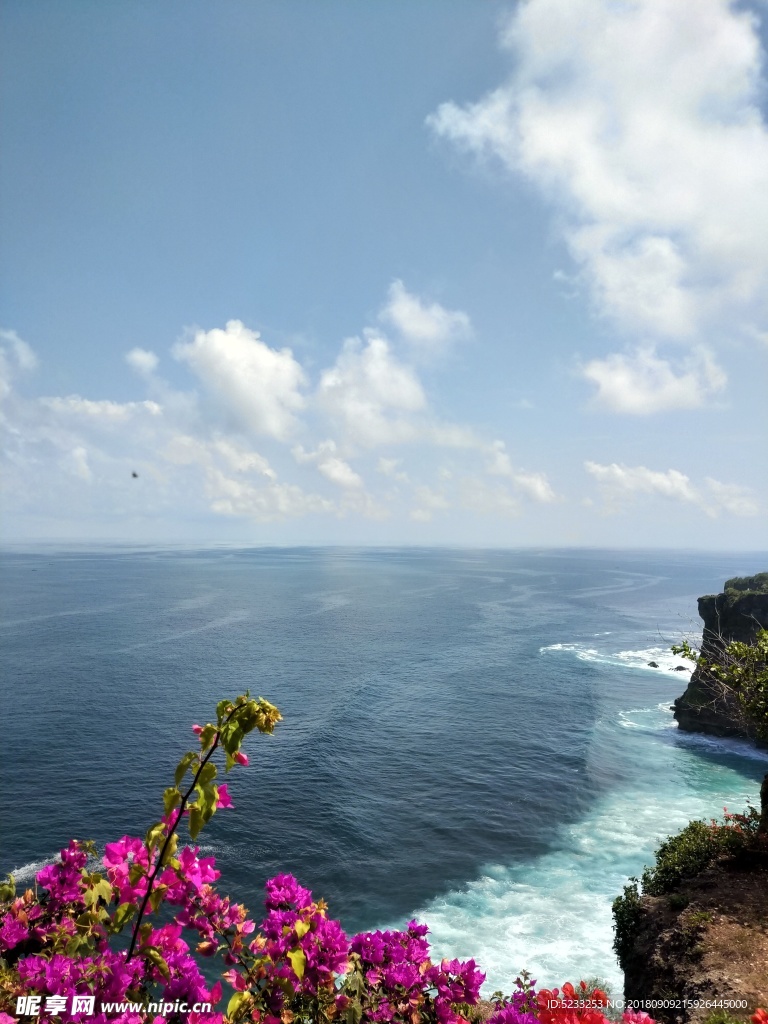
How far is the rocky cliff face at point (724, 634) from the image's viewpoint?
58.0 m

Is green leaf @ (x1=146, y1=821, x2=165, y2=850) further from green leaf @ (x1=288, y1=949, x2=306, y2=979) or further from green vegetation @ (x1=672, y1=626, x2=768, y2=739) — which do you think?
green vegetation @ (x1=672, y1=626, x2=768, y2=739)

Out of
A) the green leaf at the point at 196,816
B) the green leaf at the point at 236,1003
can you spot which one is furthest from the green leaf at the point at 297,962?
the green leaf at the point at 196,816

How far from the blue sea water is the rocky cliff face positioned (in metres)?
2.65

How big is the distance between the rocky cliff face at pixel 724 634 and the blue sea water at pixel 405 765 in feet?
8.70

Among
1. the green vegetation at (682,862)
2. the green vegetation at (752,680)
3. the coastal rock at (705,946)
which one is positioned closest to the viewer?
the coastal rock at (705,946)

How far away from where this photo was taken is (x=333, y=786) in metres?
45.2

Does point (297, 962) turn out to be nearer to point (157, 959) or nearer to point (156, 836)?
point (157, 959)

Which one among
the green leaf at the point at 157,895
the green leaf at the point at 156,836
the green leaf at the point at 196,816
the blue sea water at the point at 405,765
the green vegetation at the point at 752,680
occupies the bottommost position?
the blue sea water at the point at 405,765

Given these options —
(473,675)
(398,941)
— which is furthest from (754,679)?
(473,675)

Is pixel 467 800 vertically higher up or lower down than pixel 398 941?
lower down

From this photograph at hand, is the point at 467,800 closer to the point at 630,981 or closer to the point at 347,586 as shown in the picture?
the point at 630,981

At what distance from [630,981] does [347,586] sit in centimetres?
17233

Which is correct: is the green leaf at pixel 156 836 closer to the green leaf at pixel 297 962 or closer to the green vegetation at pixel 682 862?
the green leaf at pixel 297 962

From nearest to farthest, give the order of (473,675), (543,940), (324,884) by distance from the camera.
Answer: (543,940)
(324,884)
(473,675)
